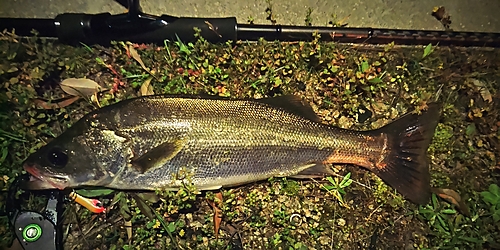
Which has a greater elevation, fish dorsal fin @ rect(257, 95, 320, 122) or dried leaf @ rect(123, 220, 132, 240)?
fish dorsal fin @ rect(257, 95, 320, 122)

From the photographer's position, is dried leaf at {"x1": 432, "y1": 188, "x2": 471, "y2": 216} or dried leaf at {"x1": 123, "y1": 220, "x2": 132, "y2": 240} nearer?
dried leaf at {"x1": 123, "y1": 220, "x2": 132, "y2": 240}

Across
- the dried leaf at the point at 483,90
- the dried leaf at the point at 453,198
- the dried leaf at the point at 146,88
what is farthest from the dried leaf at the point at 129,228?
the dried leaf at the point at 483,90

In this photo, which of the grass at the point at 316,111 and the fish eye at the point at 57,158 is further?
the grass at the point at 316,111

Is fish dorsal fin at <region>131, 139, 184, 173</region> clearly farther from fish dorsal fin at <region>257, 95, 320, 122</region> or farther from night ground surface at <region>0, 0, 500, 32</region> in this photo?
night ground surface at <region>0, 0, 500, 32</region>

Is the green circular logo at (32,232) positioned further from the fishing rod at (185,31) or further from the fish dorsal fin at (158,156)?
the fishing rod at (185,31)

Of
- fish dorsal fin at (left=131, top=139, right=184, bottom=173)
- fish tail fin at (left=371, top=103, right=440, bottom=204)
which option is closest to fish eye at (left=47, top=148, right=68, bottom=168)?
fish dorsal fin at (left=131, top=139, right=184, bottom=173)

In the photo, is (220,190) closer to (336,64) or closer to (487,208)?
(336,64)

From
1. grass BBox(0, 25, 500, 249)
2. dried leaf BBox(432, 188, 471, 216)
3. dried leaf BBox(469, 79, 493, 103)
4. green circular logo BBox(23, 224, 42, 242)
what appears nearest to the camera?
green circular logo BBox(23, 224, 42, 242)
